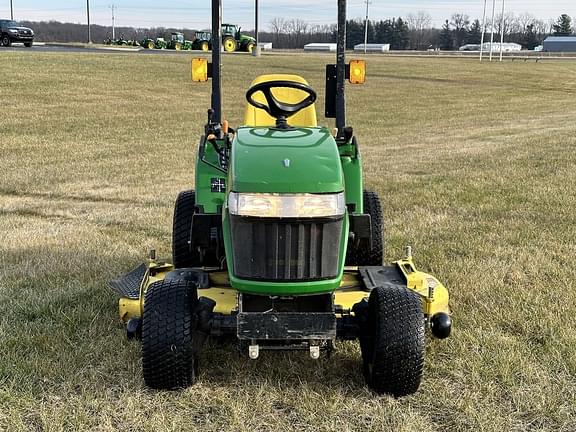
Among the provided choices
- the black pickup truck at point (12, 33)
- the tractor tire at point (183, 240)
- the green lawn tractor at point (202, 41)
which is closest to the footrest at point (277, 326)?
the tractor tire at point (183, 240)

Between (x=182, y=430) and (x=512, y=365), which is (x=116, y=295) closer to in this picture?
(x=182, y=430)

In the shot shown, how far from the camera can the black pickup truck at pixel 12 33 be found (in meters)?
33.9

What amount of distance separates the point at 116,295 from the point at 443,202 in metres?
Answer: 4.14

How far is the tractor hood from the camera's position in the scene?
116 inches

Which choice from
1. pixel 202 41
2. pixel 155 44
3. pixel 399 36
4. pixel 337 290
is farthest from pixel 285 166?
pixel 399 36

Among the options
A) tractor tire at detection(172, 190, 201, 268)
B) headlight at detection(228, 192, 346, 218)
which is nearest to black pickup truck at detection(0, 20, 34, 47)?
tractor tire at detection(172, 190, 201, 268)

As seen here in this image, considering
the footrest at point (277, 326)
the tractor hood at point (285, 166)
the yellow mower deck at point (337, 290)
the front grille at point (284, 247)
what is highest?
the tractor hood at point (285, 166)

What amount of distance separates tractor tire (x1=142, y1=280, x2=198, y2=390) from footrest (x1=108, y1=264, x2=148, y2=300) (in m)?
0.61

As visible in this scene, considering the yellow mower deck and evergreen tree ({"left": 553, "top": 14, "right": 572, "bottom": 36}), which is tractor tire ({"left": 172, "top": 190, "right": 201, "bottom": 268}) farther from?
evergreen tree ({"left": 553, "top": 14, "right": 572, "bottom": 36})

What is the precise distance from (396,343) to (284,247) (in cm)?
70

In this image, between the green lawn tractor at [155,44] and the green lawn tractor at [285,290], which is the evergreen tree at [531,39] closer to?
the green lawn tractor at [155,44]

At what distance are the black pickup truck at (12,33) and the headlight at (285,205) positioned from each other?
34905 millimetres

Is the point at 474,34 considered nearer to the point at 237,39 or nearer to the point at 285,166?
the point at 237,39

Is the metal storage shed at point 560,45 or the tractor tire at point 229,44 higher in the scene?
the metal storage shed at point 560,45
